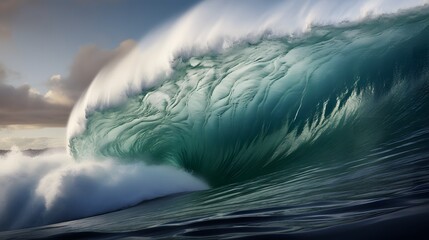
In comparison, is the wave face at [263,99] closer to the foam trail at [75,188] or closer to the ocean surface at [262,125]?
the ocean surface at [262,125]

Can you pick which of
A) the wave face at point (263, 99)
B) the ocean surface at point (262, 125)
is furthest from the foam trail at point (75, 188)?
the wave face at point (263, 99)

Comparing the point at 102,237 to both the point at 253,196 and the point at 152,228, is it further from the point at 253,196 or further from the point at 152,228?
the point at 253,196

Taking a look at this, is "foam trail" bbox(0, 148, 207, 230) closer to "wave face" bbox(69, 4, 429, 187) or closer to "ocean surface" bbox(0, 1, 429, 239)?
"ocean surface" bbox(0, 1, 429, 239)

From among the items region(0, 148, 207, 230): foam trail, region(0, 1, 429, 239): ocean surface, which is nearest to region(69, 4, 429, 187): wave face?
region(0, 1, 429, 239): ocean surface

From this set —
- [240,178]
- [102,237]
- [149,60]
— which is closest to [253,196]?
[102,237]

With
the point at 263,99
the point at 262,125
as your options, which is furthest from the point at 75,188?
the point at 263,99

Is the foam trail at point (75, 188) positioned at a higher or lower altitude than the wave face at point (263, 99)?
lower
